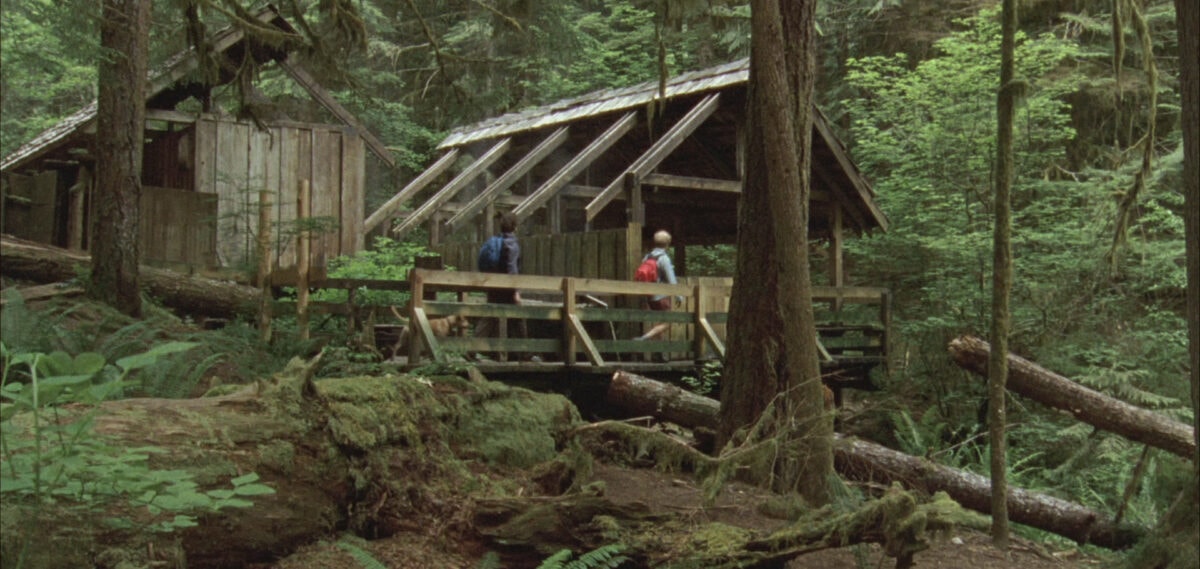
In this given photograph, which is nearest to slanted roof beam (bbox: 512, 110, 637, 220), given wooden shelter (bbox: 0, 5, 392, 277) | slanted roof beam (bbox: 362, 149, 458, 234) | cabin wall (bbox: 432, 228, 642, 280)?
cabin wall (bbox: 432, 228, 642, 280)

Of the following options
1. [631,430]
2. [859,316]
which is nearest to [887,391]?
[859,316]

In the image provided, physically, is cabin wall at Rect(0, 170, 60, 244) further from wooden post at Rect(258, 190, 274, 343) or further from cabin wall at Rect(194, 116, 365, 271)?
wooden post at Rect(258, 190, 274, 343)

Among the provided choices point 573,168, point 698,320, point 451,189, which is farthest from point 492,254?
point 451,189

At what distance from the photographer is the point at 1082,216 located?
20078 mm

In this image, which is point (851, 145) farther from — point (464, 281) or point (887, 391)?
point (464, 281)

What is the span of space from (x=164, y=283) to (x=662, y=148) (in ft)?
27.8

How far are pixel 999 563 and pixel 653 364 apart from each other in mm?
7304

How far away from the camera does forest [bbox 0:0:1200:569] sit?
4.65 metres

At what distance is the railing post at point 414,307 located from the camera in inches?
452

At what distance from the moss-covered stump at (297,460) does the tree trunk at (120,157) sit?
693 cm

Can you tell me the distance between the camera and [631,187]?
56.2 ft

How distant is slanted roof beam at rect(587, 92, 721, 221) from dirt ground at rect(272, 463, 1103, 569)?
28.0 ft

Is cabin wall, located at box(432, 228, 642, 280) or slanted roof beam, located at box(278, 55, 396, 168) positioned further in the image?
slanted roof beam, located at box(278, 55, 396, 168)

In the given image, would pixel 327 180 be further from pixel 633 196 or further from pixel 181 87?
pixel 633 196
